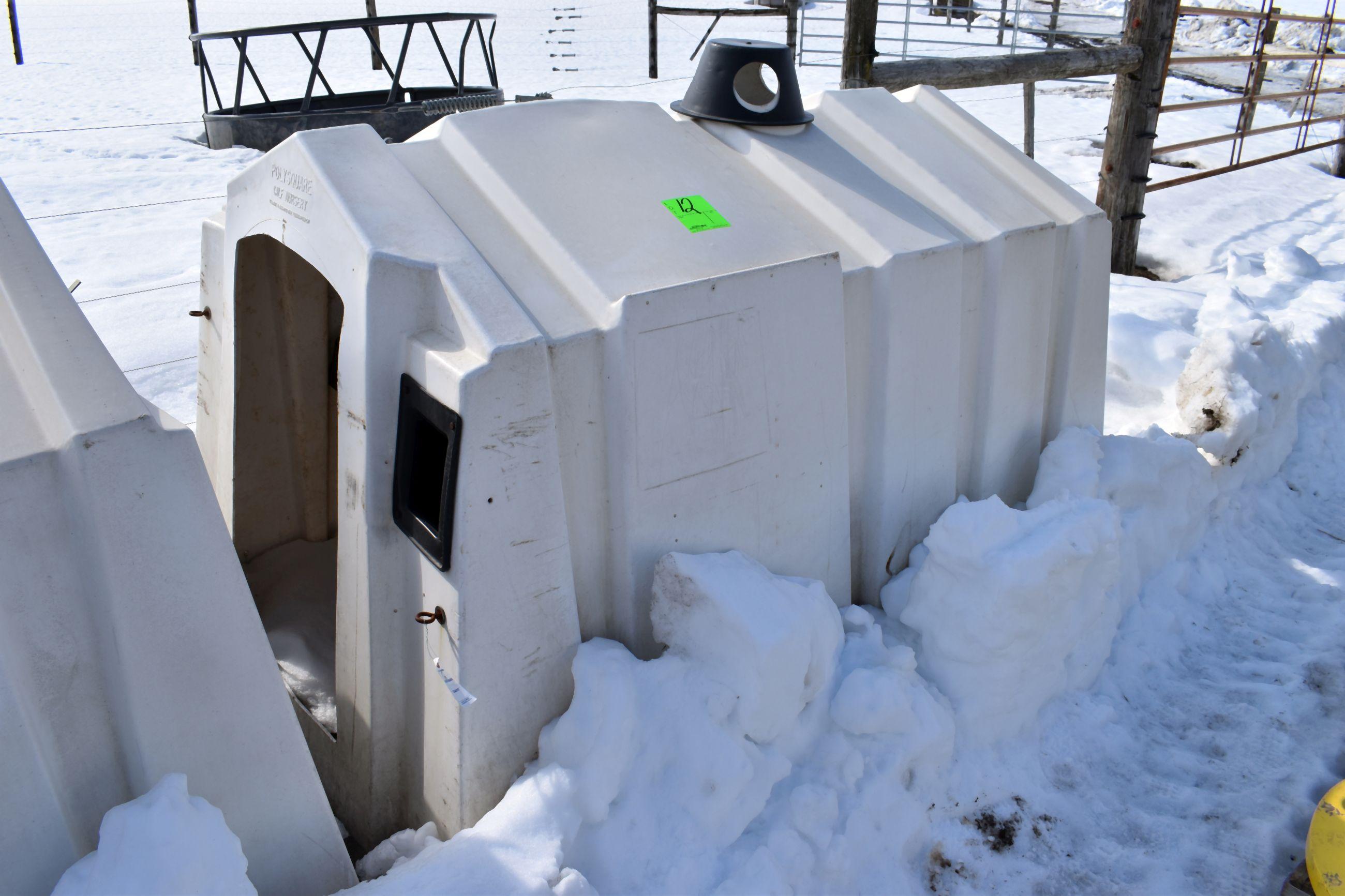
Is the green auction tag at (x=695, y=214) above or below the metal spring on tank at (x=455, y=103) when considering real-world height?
above

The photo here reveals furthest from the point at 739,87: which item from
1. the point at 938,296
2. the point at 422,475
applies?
the point at 422,475

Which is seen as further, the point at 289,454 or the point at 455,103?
the point at 455,103

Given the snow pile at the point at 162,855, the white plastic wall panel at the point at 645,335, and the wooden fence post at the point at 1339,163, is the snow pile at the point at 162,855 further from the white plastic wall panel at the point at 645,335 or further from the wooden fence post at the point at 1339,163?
the wooden fence post at the point at 1339,163

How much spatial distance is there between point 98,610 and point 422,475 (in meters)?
0.66

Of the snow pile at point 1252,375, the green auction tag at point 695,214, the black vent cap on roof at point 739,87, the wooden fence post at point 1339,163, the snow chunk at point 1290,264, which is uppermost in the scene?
the black vent cap on roof at point 739,87

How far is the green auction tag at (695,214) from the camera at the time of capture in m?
2.51

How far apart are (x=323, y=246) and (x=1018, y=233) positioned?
1.98 m

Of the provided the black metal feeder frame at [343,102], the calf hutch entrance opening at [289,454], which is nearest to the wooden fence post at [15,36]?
the black metal feeder frame at [343,102]

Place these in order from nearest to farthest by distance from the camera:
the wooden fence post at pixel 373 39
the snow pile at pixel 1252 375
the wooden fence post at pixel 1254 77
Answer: the snow pile at pixel 1252 375 → the wooden fence post at pixel 1254 77 → the wooden fence post at pixel 373 39

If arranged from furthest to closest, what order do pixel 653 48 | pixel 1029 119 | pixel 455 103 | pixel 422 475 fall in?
pixel 653 48 < pixel 1029 119 < pixel 455 103 < pixel 422 475

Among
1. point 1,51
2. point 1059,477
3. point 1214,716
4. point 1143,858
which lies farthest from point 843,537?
point 1,51

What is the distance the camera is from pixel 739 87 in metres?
3.09

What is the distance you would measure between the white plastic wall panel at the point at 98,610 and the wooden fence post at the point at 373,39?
820 cm

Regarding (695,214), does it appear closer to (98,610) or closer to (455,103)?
(98,610)
